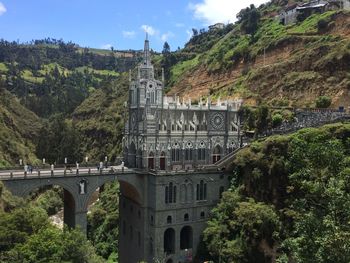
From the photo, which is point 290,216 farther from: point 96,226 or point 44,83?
point 44,83

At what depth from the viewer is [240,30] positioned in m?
136

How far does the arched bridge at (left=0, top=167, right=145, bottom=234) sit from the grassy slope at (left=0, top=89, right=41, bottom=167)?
3062 cm

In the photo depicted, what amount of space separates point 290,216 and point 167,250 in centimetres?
1802

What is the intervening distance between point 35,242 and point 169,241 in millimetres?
26126

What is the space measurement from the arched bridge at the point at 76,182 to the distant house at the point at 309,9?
76982 mm

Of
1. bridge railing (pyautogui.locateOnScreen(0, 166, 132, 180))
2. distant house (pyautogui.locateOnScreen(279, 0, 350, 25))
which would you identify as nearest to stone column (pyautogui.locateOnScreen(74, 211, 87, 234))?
bridge railing (pyautogui.locateOnScreen(0, 166, 132, 180))

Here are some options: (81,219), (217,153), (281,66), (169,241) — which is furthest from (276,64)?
(81,219)

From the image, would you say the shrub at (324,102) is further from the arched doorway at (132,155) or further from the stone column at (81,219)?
the stone column at (81,219)

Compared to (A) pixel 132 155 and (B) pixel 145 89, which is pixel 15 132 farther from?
(B) pixel 145 89

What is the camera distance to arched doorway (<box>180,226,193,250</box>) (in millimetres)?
58438

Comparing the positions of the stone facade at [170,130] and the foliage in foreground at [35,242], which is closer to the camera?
the foliage in foreground at [35,242]

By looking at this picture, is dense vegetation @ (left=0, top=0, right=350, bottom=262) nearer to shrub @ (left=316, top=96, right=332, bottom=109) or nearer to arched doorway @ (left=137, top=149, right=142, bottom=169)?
shrub @ (left=316, top=96, right=332, bottom=109)

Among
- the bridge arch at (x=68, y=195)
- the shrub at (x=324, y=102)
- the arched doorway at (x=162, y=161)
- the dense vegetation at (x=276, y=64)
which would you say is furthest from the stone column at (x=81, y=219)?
the dense vegetation at (x=276, y=64)

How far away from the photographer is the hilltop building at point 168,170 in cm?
5594
